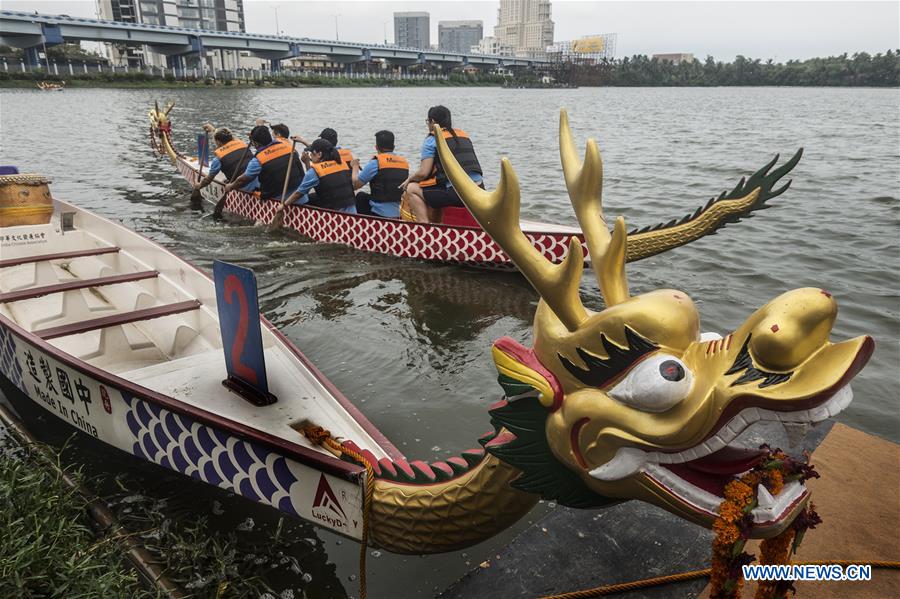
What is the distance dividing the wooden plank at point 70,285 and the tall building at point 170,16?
295ft

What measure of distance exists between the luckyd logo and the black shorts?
621 centimetres

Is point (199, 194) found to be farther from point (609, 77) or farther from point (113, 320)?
point (609, 77)

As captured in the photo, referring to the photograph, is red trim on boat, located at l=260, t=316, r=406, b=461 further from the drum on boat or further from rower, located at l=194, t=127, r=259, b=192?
rower, located at l=194, t=127, r=259, b=192

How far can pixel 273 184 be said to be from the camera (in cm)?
1047

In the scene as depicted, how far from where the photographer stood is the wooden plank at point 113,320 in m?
4.48

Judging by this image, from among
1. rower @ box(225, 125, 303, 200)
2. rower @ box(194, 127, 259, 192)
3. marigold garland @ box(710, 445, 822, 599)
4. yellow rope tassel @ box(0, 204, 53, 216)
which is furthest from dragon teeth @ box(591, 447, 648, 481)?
rower @ box(194, 127, 259, 192)

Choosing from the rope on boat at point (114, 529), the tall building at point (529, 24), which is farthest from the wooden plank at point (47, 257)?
the tall building at point (529, 24)

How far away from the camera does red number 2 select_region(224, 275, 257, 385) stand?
3391 millimetres

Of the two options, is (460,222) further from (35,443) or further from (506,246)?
(506,246)

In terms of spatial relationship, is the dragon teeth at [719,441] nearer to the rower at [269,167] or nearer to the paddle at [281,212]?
the paddle at [281,212]

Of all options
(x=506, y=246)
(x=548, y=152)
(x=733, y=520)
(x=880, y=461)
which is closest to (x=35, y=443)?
(x=506, y=246)

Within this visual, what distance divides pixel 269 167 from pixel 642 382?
9.53 metres

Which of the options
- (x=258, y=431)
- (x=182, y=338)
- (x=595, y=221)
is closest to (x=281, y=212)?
(x=182, y=338)

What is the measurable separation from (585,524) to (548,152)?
62.1 ft
